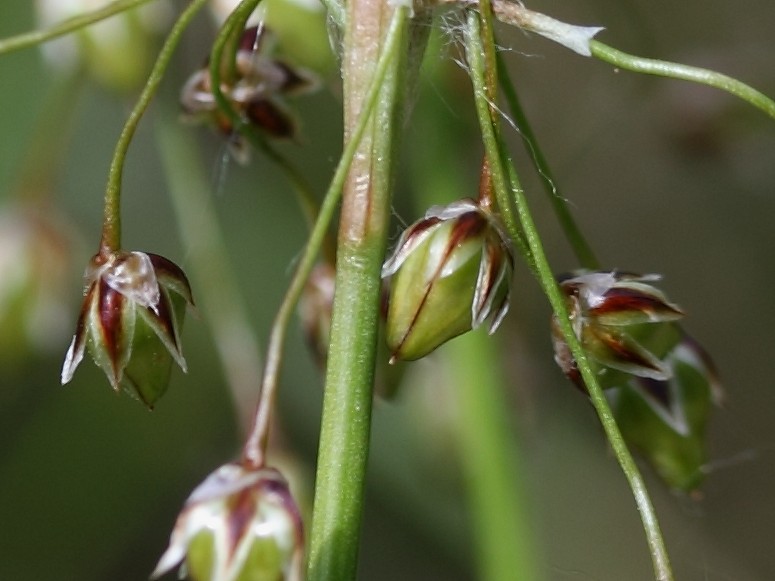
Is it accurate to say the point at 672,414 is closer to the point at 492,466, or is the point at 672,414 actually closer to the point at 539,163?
the point at 539,163

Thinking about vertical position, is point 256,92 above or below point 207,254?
above

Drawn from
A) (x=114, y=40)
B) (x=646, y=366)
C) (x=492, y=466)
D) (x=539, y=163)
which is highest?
(x=114, y=40)

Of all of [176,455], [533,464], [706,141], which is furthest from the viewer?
[176,455]

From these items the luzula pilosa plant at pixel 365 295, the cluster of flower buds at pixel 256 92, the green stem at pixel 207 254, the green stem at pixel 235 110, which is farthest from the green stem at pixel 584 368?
the green stem at pixel 207 254

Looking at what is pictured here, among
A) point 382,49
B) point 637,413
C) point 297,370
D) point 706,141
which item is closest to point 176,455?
point 297,370

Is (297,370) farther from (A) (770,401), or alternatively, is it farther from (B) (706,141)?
(A) (770,401)

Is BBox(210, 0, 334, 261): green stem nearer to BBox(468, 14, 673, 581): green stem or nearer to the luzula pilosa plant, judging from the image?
the luzula pilosa plant

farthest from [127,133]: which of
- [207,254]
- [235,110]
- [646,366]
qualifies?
[207,254]
